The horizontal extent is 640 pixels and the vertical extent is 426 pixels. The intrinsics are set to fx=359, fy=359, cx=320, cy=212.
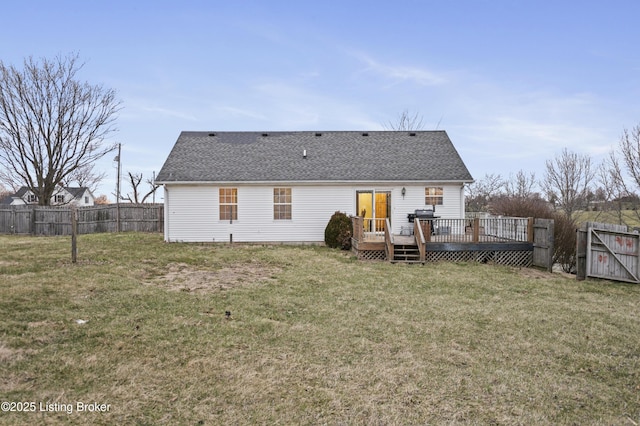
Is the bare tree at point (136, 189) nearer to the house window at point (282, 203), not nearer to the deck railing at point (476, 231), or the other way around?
the house window at point (282, 203)

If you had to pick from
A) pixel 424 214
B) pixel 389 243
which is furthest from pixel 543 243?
pixel 389 243

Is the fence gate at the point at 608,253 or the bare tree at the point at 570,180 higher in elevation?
the bare tree at the point at 570,180

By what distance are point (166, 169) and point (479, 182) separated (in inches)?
1215

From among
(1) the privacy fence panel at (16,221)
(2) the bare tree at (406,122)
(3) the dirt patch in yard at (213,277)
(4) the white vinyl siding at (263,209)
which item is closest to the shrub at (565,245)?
(4) the white vinyl siding at (263,209)

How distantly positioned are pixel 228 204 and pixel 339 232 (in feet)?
16.9

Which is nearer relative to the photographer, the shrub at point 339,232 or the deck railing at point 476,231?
the deck railing at point 476,231

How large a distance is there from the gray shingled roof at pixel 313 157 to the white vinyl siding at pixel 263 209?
482 millimetres

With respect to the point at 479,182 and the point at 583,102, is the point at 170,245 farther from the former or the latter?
the point at 479,182

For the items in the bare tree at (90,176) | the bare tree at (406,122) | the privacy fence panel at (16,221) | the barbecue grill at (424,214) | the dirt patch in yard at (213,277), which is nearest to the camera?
the dirt patch in yard at (213,277)

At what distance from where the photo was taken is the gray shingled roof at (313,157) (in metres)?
15.6

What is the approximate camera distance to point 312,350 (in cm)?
462

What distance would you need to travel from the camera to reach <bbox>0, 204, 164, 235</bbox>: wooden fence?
2114 centimetres

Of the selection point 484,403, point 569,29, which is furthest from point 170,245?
point 569,29

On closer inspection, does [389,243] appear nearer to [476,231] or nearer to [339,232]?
[339,232]
